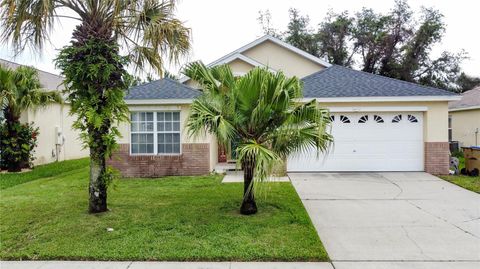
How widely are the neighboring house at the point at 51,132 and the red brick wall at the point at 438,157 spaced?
14.5 meters

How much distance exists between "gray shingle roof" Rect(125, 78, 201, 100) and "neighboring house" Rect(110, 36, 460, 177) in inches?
1.5

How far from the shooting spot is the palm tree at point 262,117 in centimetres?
682

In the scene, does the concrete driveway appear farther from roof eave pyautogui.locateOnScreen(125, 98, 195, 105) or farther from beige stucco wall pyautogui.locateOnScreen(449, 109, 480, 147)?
beige stucco wall pyautogui.locateOnScreen(449, 109, 480, 147)

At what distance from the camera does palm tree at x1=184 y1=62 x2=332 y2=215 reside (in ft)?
22.4

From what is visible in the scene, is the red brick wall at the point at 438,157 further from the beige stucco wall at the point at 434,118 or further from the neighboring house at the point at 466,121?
the neighboring house at the point at 466,121

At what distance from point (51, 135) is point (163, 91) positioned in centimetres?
832

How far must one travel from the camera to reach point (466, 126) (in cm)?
1898

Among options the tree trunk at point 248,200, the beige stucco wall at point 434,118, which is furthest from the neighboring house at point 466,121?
the tree trunk at point 248,200

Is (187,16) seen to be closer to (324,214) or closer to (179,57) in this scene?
(179,57)

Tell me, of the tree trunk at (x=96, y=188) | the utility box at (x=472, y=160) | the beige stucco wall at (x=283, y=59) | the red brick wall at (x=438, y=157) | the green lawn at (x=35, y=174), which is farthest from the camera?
the beige stucco wall at (x=283, y=59)

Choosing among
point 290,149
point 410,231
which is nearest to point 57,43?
point 290,149

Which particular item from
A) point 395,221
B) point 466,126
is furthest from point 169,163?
point 466,126

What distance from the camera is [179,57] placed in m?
7.73
